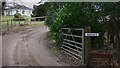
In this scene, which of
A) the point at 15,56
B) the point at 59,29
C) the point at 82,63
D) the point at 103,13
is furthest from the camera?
the point at 59,29

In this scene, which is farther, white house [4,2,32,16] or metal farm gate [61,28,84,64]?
white house [4,2,32,16]

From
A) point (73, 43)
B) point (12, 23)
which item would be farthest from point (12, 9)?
point (73, 43)

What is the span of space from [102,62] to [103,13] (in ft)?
8.23

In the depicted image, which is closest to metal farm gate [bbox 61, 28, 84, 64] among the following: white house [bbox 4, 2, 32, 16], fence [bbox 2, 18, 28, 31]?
fence [bbox 2, 18, 28, 31]

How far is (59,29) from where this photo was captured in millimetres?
16703

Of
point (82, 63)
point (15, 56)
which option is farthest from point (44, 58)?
point (82, 63)

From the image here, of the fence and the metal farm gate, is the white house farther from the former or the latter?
the metal farm gate

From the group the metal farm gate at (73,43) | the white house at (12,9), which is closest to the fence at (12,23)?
the white house at (12,9)

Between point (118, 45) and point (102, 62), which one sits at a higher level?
point (118, 45)

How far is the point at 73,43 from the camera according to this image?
45.5 feet

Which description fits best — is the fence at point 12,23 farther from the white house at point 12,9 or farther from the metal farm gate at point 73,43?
the metal farm gate at point 73,43

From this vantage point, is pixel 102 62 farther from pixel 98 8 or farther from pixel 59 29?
pixel 59 29

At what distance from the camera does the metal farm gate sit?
12.2 meters

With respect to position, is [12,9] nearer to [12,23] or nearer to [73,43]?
[12,23]
